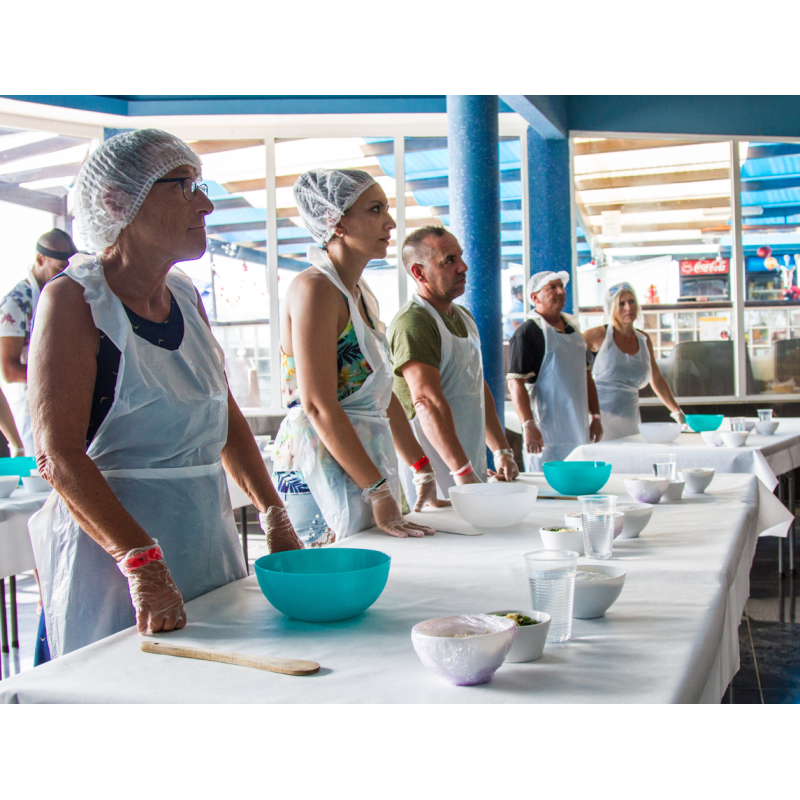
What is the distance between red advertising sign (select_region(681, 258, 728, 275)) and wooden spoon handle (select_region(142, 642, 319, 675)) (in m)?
6.13

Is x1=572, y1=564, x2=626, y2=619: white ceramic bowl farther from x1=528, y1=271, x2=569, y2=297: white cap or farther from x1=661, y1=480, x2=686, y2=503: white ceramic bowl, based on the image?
x1=528, y1=271, x2=569, y2=297: white cap

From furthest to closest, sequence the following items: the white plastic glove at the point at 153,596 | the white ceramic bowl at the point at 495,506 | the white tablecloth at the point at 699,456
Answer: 1. the white tablecloth at the point at 699,456
2. the white ceramic bowl at the point at 495,506
3. the white plastic glove at the point at 153,596

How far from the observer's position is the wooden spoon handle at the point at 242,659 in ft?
3.05

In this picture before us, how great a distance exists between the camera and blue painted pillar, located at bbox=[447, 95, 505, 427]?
3916mm

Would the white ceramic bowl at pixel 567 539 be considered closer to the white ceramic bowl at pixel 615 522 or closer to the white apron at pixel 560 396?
the white ceramic bowl at pixel 615 522

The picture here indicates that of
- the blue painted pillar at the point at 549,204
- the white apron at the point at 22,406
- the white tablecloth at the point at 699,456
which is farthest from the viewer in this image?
the blue painted pillar at the point at 549,204

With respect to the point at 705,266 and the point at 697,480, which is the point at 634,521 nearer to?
the point at 697,480

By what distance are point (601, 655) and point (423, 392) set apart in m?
1.48

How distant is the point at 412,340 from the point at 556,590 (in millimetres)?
1503

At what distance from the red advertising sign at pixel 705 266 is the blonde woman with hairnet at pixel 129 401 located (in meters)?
5.63

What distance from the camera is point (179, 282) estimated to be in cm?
159

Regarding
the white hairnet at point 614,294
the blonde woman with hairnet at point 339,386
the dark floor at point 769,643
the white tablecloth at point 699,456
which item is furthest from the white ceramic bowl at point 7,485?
the white hairnet at point 614,294
